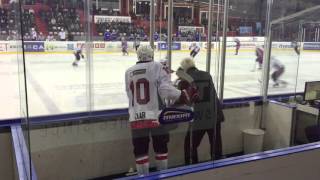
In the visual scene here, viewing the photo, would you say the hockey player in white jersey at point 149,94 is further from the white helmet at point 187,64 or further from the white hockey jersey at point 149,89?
the white helmet at point 187,64

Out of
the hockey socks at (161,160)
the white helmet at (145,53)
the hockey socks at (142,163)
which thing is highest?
the white helmet at (145,53)

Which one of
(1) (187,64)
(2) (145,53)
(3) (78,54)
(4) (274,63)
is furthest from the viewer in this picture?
(3) (78,54)

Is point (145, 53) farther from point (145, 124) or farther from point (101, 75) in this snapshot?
point (101, 75)

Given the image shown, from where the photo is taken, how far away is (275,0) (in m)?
3.34

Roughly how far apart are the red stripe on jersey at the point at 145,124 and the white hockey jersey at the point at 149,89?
0.01m

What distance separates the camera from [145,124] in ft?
6.98

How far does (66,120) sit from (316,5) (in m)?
3.16

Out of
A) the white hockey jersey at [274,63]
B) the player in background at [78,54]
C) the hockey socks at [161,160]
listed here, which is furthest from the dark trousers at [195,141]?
the player in background at [78,54]

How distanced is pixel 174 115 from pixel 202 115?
169mm

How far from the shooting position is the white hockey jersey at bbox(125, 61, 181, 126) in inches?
80.6

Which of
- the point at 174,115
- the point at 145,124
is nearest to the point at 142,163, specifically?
the point at 145,124

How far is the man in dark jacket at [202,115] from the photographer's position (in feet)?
6.81

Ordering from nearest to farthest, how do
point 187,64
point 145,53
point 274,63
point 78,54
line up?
point 145,53 → point 187,64 → point 274,63 → point 78,54

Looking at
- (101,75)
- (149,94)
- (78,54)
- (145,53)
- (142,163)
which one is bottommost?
(142,163)
